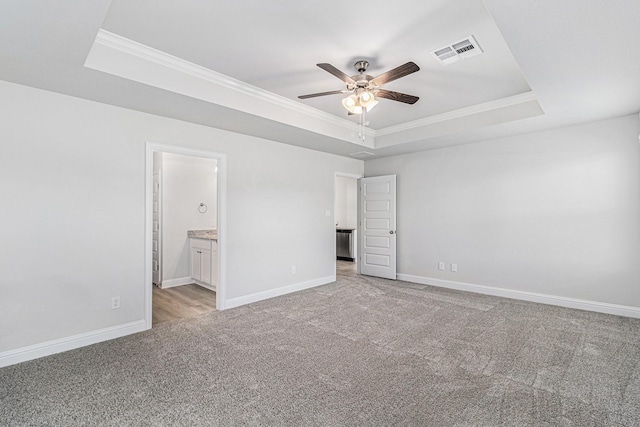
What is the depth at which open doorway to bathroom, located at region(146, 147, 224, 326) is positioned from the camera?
200 inches

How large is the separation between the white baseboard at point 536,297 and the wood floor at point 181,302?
11.4 feet

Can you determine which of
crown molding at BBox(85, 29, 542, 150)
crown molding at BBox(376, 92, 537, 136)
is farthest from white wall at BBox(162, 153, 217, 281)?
crown molding at BBox(376, 92, 537, 136)

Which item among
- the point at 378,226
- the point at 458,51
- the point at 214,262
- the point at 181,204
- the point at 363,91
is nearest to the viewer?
the point at 458,51

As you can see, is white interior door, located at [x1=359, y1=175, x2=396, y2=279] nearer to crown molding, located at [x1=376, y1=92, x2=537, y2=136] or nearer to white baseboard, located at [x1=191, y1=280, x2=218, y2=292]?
crown molding, located at [x1=376, y1=92, x2=537, y2=136]

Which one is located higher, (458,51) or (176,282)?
(458,51)

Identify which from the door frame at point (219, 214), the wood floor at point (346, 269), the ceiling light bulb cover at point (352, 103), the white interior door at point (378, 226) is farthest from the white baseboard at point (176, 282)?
the ceiling light bulb cover at point (352, 103)

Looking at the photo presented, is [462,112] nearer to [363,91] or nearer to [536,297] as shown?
[363,91]

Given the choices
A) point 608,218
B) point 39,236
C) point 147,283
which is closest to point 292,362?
point 147,283

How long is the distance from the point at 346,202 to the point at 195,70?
6387 millimetres

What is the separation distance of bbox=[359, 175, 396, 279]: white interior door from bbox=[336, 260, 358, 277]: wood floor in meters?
0.30

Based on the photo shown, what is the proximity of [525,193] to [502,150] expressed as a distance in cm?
72

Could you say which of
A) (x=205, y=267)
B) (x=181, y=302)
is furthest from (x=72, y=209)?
(x=205, y=267)

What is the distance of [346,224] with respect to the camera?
348 inches

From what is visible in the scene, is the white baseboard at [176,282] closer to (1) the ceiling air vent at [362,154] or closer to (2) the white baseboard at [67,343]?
(2) the white baseboard at [67,343]
